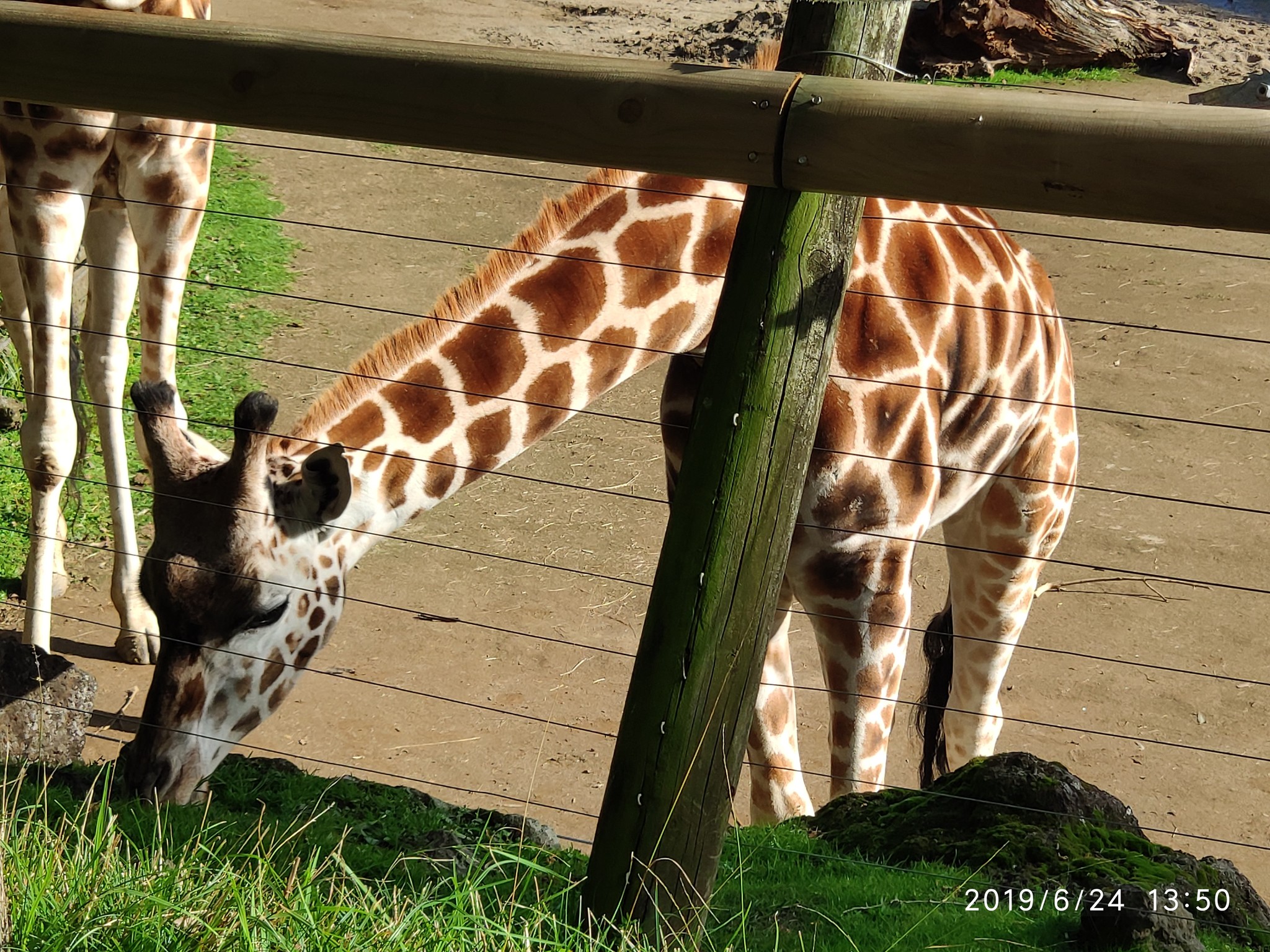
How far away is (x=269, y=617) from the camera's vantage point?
3.07 metres

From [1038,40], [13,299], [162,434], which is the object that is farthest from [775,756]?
[1038,40]

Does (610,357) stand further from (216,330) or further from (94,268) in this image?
(216,330)

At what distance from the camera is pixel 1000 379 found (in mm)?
3652

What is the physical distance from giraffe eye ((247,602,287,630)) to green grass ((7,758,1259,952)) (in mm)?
387

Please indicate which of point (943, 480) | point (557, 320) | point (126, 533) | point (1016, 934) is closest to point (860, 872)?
point (1016, 934)

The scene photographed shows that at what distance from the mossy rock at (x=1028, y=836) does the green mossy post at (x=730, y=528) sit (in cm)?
83

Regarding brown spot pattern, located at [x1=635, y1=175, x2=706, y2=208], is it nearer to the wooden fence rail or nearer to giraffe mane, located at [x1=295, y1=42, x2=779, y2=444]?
giraffe mane, located at [x1=295, y1=42, x2=779, y2=444]

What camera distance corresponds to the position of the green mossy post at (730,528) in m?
1.82

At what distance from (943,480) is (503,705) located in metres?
1.68

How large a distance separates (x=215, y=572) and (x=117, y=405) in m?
1.81

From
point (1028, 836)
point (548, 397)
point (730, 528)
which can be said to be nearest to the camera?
point (730, 528)

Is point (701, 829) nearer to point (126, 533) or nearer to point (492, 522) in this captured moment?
point (126, 533)

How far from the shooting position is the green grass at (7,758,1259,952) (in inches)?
75.6

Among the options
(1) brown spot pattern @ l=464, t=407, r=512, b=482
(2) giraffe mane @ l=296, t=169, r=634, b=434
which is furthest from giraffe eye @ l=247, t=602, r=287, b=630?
(1) brown spot pattern @ l=464, t=407, r=512, b=482
